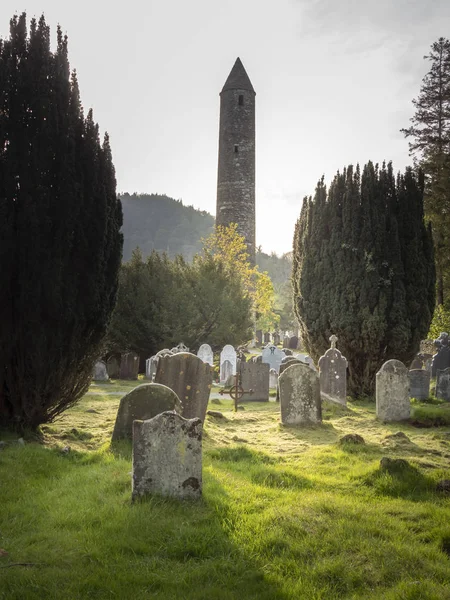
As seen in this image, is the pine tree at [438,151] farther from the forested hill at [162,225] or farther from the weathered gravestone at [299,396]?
the forested hill at [162,225]

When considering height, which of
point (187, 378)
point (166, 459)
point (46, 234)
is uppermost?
point (46, 234)

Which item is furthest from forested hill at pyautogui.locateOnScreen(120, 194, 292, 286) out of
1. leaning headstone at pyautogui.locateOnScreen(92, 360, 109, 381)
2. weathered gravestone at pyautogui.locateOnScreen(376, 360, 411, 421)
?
weathered gravestone at pyautogui.locateOnScreen(376, 360, 411, 421)

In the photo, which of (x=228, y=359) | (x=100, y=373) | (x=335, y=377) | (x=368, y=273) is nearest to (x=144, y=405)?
(x=335, y=377)

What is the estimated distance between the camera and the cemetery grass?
3.12 metres

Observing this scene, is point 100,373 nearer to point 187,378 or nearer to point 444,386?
point 187,378

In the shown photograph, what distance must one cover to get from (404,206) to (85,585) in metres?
12.2

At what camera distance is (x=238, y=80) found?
124 feet

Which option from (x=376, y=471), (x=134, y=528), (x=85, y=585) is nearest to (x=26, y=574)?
(x=85, y=585)

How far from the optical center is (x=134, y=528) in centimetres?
387

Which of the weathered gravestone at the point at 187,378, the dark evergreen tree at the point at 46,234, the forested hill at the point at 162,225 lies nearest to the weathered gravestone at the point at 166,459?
the dark evergreen tree at the point at 46,234

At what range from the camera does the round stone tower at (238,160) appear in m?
36.0

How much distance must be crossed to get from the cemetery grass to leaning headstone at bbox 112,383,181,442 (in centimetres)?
27

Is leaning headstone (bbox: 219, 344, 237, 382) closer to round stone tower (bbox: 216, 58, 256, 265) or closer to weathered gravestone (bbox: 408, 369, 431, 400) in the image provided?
weathered gravestone (bbox: 408, 369, 431, 400)

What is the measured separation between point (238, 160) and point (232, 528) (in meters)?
34.6
